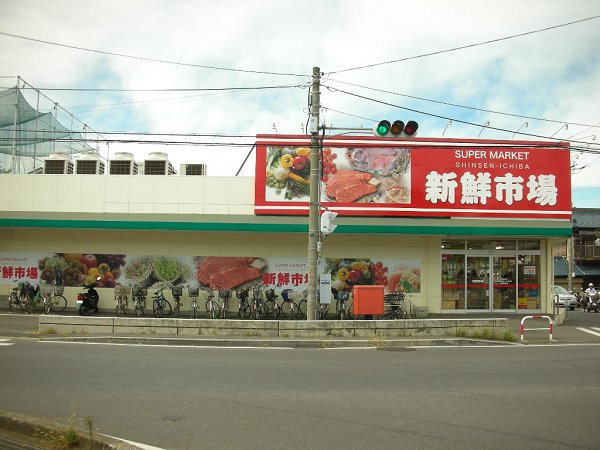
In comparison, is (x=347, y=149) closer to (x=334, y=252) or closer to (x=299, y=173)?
(x=299, y=173)

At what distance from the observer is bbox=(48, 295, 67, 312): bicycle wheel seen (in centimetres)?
2052

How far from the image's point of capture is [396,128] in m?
13.4

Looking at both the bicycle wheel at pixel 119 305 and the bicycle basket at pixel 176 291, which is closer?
the bicycle basket at pixel 176 291

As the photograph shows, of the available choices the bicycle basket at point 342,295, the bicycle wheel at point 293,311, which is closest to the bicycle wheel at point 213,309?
the bicycle wheel at point 293,311

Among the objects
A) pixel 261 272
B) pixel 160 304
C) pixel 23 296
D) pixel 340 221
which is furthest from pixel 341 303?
pixel 23 296

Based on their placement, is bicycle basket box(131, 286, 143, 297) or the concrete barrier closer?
the concrete barrier

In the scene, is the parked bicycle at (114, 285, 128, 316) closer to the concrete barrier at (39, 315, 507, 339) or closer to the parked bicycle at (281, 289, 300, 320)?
the concrete barrier at (39, 315, 507, 339)

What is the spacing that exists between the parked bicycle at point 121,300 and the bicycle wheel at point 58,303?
86.3 inches

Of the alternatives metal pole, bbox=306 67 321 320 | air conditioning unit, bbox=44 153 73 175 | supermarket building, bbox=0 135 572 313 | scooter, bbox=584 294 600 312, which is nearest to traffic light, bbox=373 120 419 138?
metal pole, bbox=306 67 321 320

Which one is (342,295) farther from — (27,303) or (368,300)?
(27,303)

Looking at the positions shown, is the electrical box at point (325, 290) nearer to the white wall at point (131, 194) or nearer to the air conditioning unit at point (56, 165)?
the white wall at point (131, 194)

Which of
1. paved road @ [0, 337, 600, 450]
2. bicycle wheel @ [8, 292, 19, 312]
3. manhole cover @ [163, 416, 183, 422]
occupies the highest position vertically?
bicycle wheel @ [8, 292, 19, 312]

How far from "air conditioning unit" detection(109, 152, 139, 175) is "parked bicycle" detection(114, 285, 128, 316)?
16.8ft

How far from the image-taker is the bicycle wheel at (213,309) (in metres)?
18.6
